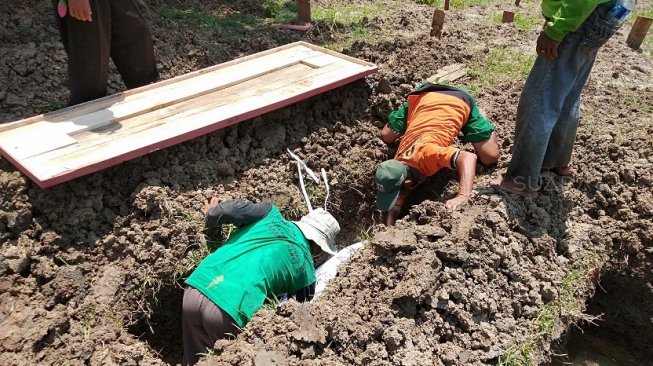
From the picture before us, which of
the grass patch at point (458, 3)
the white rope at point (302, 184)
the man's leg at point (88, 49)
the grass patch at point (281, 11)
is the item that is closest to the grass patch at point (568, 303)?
the white rope at point (302, 184)

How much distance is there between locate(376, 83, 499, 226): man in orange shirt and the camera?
3.75 meters

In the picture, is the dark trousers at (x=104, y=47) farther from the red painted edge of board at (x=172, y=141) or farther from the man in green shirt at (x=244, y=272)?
the man in green shirt at (x=244, y=272)

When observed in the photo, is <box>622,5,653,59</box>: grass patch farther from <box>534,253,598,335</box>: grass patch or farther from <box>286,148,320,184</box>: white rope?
<box>286,148,320,184</box>: white rope

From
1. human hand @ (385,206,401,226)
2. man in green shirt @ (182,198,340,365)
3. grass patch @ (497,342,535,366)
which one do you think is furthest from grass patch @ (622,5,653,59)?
man in green shirt @ (182,198,340,365)

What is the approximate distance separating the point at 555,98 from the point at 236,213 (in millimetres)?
2087

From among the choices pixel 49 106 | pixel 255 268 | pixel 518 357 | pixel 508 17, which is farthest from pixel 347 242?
pixel 508 17

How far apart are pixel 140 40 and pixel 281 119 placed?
1258 millimetres

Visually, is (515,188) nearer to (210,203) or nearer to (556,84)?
(556,84)

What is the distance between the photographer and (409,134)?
163 inches

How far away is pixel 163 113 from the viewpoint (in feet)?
12.5

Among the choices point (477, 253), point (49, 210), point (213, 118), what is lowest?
point (477, 253)

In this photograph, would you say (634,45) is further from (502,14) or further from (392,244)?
(392,244)

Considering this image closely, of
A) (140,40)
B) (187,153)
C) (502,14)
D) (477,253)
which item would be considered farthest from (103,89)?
(502,14)

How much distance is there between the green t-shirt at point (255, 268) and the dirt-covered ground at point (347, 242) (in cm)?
16
